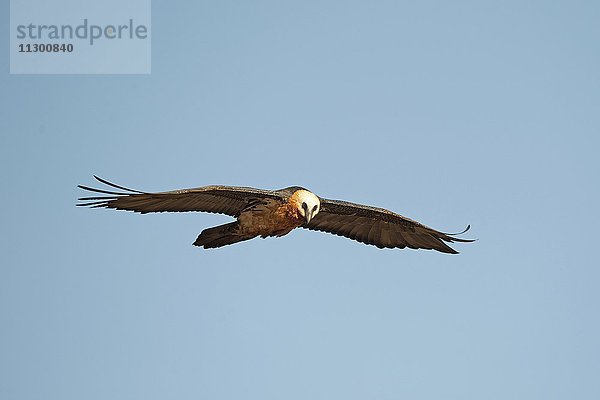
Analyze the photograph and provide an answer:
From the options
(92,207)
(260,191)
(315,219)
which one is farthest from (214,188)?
(315,219)

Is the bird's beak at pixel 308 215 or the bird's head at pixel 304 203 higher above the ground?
the bird's head at pixel 304 203

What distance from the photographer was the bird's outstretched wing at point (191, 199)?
1898 centimetres

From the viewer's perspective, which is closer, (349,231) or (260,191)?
(260,191)

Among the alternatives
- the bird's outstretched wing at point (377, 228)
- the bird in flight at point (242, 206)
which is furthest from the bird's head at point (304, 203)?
the bird's outstretched wing at point (377, 228)

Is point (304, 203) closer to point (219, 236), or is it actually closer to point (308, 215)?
point (308, 215)

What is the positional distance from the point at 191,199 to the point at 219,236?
102 centimetres

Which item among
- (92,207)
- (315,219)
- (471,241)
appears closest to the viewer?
(92,207)

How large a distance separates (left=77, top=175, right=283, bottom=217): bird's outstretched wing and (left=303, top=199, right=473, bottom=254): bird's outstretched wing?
2391 mm

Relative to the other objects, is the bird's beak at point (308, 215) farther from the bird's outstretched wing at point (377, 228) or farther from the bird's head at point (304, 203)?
the bird's outstretched wing at point (377, 228)

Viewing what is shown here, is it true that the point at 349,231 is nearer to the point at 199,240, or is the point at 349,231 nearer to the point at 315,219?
the point at 315,219

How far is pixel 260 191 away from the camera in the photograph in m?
19.6

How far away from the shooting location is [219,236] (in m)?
20.3

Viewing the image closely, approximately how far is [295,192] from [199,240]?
92.4 inches

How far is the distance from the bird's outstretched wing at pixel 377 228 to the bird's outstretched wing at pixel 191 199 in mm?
2391
